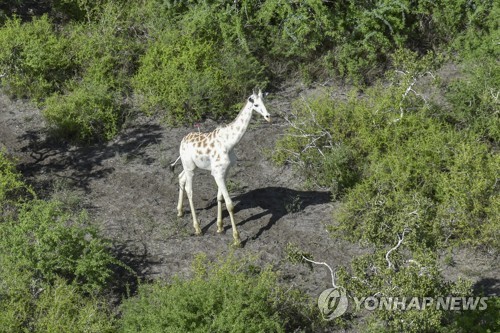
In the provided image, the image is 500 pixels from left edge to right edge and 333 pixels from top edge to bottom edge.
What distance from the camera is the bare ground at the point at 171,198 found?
575 inches

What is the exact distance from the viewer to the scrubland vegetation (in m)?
12.6

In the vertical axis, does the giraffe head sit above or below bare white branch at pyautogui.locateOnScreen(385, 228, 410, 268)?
above

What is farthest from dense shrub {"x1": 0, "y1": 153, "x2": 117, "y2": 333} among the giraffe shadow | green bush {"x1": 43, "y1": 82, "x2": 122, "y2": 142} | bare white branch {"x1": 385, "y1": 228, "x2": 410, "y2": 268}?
bare white branch {"x1": 385, "y1": 228, "x2": 410, "y2": 268}

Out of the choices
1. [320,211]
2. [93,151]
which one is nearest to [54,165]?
[93,151]

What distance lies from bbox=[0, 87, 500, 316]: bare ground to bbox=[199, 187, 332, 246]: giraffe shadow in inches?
0.7

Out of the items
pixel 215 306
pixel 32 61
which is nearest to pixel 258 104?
pixel 215 306

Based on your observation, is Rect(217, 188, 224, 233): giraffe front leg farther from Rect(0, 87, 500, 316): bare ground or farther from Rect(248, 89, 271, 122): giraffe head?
Rect(248, 89, 271, 122): giraffe head

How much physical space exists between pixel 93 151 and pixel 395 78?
6.20 meters

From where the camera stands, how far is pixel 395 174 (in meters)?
15.5

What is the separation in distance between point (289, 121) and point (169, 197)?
279cm

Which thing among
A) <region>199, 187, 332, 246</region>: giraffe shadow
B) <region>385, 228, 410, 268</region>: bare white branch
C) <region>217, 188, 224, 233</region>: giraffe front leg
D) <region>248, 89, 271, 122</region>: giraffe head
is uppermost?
<region>248, 89, 271, 122</region>: giraffe head

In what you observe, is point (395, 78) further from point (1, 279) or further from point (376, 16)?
point (1, 279)

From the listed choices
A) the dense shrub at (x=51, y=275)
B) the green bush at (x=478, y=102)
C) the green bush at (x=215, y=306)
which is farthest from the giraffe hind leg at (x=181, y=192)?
the green bush at (x=478, y=102)

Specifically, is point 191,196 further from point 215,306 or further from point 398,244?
point 398,244
